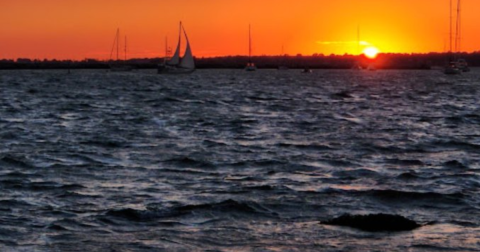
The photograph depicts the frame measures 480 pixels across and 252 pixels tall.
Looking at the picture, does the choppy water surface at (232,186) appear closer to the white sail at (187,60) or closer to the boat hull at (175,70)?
the white sail at (187,60)

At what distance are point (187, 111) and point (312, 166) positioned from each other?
33.4 metres

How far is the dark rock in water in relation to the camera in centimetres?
1730

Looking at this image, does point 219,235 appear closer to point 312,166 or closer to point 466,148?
point 312,166

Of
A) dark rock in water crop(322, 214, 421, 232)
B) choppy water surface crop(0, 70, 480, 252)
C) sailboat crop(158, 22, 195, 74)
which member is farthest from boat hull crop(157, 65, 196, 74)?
dark rock in water crop(322, 214, 421, 232)

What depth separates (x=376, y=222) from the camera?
17.5m

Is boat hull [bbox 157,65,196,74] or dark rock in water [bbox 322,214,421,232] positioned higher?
dark rock in water [bbox 322,214,421,232]

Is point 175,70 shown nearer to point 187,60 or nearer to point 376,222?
point 187,60

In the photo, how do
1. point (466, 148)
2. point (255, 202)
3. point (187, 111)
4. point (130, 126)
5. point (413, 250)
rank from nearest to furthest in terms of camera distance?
point (413, 250), point (255, 202), point (466, 148), point (130, 126), point (187, 111)

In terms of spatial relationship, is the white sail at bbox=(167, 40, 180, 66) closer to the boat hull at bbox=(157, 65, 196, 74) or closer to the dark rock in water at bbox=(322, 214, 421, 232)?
the boat hull at bbox=(157, 65, 196, 74)

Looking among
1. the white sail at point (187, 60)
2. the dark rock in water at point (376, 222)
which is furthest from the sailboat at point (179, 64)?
the dark rock in water at point (376, 222)

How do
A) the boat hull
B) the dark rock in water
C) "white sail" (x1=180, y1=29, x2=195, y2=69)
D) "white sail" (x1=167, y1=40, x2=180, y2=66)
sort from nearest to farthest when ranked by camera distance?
the dark rock in water < "white sail" (x1=180, y1=29, x2=195, y2=69) < "white sail" (x1=167, y1=40, x2=180, y2=66) < the boat hull

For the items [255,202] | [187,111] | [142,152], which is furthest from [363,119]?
[255,202]

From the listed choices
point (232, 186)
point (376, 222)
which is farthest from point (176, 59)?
point (376, 222)

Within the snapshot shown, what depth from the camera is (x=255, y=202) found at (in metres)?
20.5
